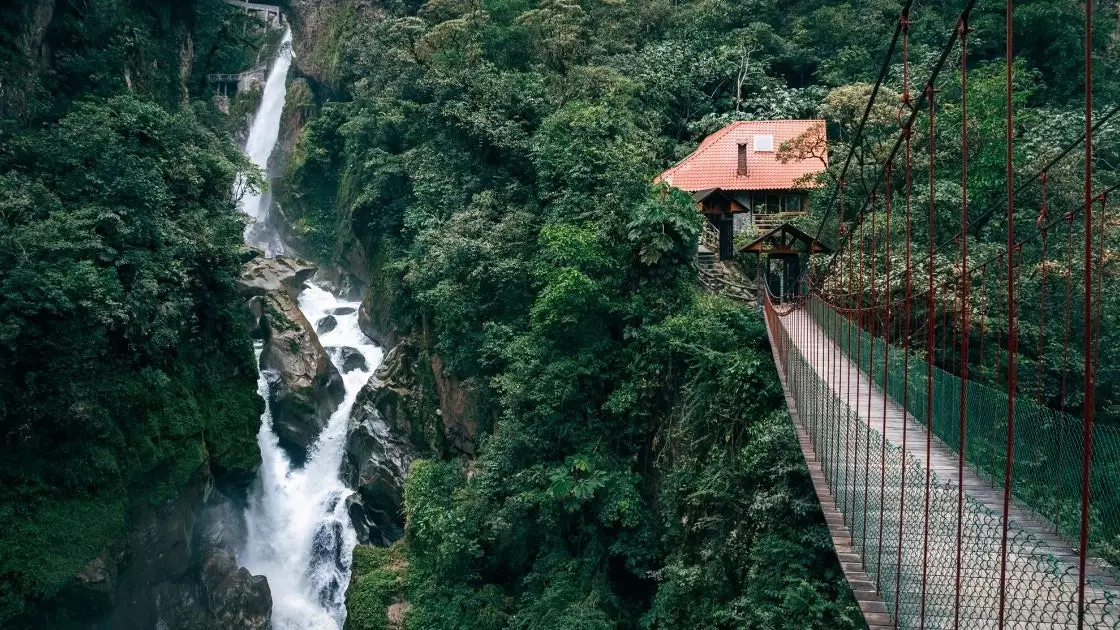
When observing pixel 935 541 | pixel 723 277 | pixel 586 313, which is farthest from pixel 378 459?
pixel 935 541

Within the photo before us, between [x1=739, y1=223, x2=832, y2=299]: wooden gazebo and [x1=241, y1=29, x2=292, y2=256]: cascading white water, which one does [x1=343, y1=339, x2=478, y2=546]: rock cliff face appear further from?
[x1=241, y1=29, x2=292, y2=256]: cascading white water

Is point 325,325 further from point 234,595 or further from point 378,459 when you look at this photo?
point 234,595

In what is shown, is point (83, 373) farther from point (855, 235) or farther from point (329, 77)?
point (329, 77)

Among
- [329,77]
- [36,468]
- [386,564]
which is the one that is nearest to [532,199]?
[386,564]

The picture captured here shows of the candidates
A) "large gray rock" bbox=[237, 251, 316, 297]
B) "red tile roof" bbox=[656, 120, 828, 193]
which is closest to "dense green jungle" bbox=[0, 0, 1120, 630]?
"red tile roof" bbox=[656, 120, 828, 193]

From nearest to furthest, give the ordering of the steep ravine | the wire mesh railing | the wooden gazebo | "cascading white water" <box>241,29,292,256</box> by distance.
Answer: the wire mesh railing → the wooden gazebo → the steep ravine → "cascading white water" <box>241,29,292,256</box>

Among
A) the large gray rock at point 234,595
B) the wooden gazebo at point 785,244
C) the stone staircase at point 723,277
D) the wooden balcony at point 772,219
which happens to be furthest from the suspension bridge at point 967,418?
the large gray rock at point 234,595
